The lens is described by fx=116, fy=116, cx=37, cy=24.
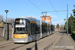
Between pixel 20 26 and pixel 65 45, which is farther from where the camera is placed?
pixel 20 26

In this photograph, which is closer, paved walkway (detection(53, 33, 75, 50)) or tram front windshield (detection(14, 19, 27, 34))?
paved walkway (detection(53, 33, 75, 50))

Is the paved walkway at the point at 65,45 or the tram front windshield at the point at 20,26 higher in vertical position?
the tram front windshield at the point at 20,26

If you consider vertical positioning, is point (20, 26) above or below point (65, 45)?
above

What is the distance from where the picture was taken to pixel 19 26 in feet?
46.8

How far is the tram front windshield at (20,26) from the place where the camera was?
46.6 feet

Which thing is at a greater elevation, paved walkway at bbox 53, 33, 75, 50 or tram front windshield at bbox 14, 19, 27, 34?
tram front windshield at bbox 14, 19, 27, 34

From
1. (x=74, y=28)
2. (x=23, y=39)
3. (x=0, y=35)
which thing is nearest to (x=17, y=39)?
(x=23, y=39)

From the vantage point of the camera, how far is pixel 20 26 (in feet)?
46.7

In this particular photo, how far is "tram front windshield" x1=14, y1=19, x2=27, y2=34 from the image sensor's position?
14.2m

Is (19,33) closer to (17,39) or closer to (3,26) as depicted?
(17,39)

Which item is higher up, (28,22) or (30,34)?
(28,22)

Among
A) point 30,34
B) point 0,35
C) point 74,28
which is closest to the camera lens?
point 30,34

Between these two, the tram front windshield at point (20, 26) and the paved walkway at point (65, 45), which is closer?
the paved walkway at point (65, 45)

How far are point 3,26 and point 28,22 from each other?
8.47 meters
